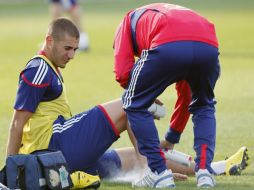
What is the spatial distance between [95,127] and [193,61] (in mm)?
1002

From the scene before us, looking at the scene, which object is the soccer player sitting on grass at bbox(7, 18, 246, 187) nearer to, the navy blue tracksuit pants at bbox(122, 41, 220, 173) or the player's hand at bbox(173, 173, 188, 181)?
the navy blue tracksuit pants at bbox(122, 41, 220, 173)

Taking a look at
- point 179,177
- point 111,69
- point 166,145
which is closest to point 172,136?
point 166,145

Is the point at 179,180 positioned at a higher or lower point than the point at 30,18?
higher

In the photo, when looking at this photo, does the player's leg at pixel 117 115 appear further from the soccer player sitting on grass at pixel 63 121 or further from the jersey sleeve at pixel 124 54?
the jersey sleeve at pixel 124 54

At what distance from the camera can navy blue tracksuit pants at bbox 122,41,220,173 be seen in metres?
6.39

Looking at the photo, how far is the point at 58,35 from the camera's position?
6910 mm

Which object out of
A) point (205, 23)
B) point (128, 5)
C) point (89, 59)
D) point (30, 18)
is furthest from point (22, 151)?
point (128, 5)

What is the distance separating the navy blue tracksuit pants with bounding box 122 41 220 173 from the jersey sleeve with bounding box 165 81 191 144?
13.7 inches

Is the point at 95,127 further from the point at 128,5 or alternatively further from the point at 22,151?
the point at 128,5

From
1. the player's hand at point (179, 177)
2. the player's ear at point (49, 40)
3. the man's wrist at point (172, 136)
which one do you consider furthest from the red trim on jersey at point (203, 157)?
the player's ear at point (49, 40)

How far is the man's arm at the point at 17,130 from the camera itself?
21.8ft

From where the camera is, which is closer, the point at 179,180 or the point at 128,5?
the point at 179,180

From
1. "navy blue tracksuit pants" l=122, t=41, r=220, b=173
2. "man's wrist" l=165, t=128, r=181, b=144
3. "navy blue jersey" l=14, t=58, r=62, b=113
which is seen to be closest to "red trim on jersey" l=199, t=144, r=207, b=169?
"navy blue tracksuit pants" l=122, t=41, r=220, b=173

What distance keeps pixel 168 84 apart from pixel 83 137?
0.83 m
